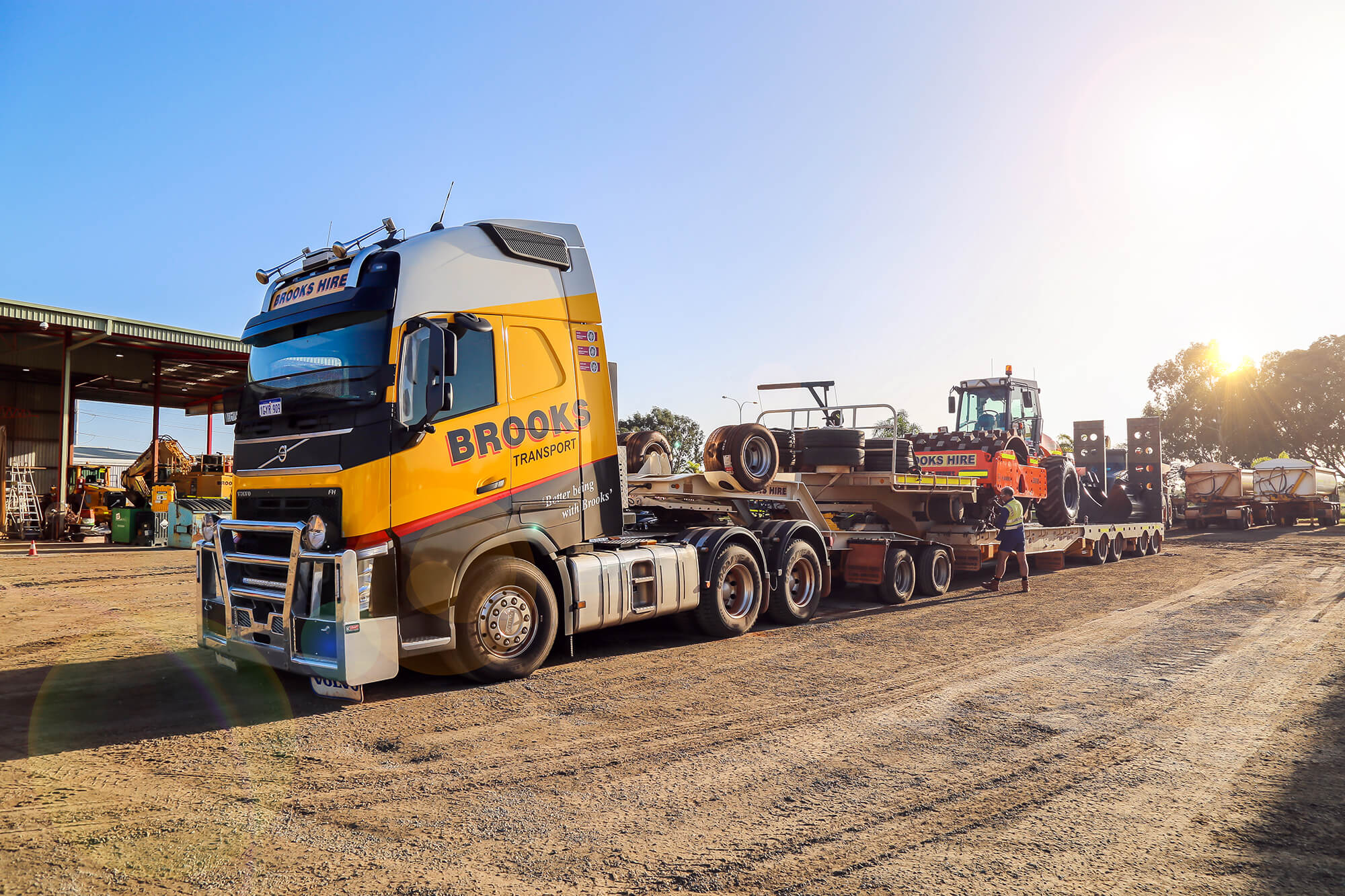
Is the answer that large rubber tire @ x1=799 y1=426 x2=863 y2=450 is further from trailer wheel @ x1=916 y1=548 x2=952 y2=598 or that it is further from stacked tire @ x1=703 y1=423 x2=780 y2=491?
trailer wheel @ x1=916 y1=548 x2=952 y2=598

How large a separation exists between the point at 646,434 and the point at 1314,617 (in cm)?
915

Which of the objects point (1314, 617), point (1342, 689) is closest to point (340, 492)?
point (1342, 689)

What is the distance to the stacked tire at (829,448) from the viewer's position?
12062 mm

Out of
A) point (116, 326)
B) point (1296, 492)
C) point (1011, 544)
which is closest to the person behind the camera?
point (1011, 544)

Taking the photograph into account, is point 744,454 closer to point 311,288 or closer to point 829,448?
point 829,448

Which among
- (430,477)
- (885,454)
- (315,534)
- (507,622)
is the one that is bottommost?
(507,622)

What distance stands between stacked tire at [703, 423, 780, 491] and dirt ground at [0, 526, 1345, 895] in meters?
2.11

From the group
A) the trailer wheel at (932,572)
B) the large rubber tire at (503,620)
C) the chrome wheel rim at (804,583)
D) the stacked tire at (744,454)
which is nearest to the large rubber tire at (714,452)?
the stacked tire at (744,454)

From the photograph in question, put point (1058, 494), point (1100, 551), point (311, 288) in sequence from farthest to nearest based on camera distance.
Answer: point (1100, 551)
point (1058, 494)
point (311, 288)

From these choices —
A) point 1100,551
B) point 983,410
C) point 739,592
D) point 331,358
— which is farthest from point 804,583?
point 1100,551

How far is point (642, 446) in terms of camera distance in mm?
10594

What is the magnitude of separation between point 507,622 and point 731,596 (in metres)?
3.38

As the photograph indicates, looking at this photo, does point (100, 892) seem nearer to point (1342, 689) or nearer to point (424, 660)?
point (424, 660)

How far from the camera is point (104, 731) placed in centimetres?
571
